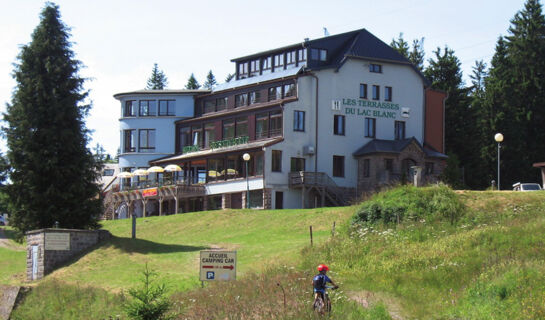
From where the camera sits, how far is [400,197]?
111 ft

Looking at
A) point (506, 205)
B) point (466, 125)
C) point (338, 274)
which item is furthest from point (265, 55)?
point (338, 274)

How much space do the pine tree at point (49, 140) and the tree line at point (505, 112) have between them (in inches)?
1426

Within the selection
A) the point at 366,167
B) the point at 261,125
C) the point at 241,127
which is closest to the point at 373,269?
the point at 366,167

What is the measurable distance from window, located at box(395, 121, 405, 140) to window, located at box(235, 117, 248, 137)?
1147 cm

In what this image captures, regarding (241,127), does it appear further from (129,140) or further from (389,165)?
(129,140)

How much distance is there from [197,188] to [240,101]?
7925mm

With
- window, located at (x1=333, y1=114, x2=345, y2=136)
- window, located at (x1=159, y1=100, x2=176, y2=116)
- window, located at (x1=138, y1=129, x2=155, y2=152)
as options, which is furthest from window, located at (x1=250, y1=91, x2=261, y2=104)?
window, located at (x1=138, y1=129, x2=155, y2=152)

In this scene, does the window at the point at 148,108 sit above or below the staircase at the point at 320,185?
above

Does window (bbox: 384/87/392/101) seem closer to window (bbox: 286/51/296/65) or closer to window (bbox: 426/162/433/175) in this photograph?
window (bbox: 426/162/433/175)

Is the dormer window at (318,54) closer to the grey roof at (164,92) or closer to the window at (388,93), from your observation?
the window at (388,93)

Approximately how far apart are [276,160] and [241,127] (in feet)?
21.6

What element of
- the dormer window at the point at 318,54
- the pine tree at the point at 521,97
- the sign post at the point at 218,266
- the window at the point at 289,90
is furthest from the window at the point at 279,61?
the sign post at the point at 218,266

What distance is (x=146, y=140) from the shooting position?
73125mm

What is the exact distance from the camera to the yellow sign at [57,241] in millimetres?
37062
